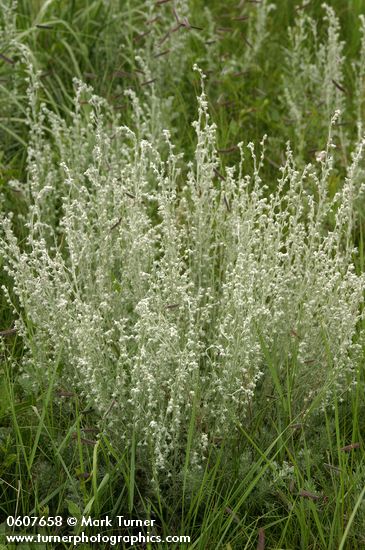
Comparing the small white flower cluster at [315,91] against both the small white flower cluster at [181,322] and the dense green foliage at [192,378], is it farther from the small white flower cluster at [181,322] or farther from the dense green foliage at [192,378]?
the small white flower cluster at [181,322]

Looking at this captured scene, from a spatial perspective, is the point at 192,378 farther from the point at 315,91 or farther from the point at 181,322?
the point at 315,91

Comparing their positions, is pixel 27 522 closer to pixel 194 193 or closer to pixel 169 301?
pixel 169 301

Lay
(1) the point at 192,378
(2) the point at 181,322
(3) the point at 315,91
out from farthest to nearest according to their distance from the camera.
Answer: (3) the point at 315,91
(2) the point at 181,322
(1) the point at 192,378

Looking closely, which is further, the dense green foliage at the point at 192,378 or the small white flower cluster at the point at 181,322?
the small white flower cluster at the point at 181,322

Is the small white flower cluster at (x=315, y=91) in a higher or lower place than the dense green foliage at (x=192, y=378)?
higher

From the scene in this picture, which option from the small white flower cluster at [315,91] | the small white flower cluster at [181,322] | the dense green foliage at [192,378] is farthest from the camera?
the small white flower cluster at [315,91]

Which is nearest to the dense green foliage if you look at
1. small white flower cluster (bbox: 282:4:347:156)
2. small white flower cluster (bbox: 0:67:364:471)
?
small white flower cluster (bbox: 0:67:364:471)

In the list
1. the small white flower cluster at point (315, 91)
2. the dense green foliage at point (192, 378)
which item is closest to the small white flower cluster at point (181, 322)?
the dense green foliage at point (192, 378)

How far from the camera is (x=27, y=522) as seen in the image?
2.46 m

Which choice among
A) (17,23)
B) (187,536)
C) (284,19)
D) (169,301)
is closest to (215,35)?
(284,19)

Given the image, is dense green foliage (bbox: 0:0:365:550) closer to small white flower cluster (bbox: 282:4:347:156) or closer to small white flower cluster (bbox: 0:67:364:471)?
small white flower cluster (bbox: 0:67:364:471)

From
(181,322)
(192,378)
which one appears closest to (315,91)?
(181,322)

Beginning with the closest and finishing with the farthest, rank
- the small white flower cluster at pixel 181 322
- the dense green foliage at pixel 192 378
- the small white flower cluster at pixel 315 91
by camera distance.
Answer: the dense green foliage at pixel 192 378 → the small white flower cluster at pixel 181 322 → the small white flower cluster at pixel 315 91

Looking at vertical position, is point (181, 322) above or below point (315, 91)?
below
